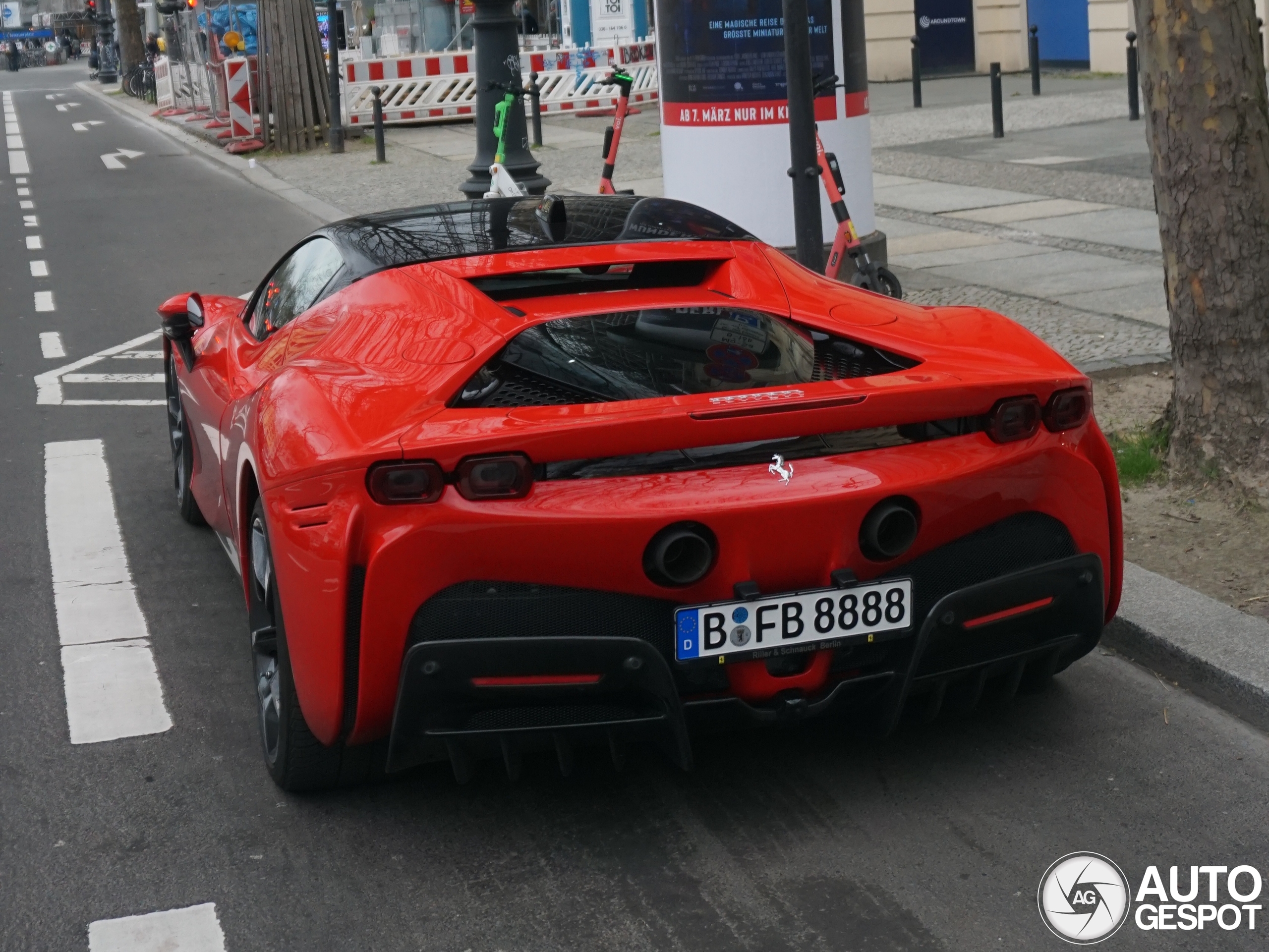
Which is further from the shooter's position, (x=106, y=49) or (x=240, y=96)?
(x=106, y=49)

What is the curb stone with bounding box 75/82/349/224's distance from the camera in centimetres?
1719

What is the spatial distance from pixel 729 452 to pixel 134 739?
1929mm

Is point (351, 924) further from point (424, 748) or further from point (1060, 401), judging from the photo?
point (1060, 401)

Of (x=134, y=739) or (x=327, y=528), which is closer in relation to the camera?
(x=327, y=528)

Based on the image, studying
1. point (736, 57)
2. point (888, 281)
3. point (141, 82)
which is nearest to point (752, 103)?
point (736, 57)

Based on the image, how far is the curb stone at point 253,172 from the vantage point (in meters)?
17.2

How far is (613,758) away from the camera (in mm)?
3680

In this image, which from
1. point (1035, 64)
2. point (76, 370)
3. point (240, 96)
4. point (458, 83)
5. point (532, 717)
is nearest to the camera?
point (532, 717)

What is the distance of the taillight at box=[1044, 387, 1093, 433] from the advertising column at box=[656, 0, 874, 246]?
679 centimetres

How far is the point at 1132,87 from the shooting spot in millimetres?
19266

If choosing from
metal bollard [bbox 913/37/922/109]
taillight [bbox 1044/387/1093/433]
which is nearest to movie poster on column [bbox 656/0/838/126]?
taillight [bbox 1044/387/1093/433]

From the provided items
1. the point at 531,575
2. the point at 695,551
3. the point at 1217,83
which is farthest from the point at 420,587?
the point at 1217,83
